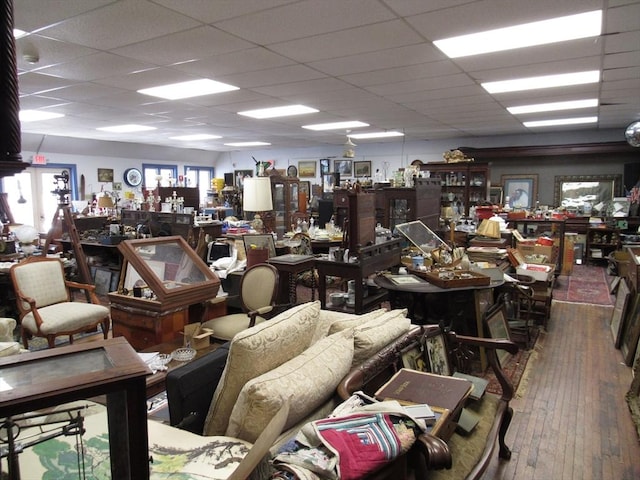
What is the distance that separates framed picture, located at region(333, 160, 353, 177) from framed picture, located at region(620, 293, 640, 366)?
8.65 m

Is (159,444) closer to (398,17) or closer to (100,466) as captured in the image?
(100,466)

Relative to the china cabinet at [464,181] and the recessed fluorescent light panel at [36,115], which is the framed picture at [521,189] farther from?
the recessed fluorescent light panel at [36,115]

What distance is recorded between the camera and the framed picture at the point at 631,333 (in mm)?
3842

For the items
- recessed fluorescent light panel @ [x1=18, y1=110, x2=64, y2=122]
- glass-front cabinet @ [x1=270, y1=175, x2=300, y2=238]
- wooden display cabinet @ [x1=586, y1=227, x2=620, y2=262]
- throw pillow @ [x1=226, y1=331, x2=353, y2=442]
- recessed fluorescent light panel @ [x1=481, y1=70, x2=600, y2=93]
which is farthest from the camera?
wooden display cabinet @ [x1=586, y1=227, x2=620, y2=262]

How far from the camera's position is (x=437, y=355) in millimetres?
2580

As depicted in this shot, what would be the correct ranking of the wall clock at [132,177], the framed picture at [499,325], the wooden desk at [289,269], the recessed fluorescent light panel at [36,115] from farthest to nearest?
the wall clock at [132,177], the recessed fluorescent light panel at [36,115], the wooden desk at [289,269], the framed picture at [499,325]

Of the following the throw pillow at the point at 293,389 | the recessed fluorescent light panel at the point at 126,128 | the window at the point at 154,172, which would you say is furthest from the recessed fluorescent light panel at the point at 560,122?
the window at the point at 154,172

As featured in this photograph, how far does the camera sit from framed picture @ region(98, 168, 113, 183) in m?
11.0

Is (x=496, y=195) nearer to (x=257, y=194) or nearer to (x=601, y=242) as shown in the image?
(x=601, y=242)

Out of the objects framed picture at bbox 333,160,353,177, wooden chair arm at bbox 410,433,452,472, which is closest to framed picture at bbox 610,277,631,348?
wooden chair arm at bbox 410,433,452,472

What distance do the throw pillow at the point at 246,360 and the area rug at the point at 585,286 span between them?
5.41 meters

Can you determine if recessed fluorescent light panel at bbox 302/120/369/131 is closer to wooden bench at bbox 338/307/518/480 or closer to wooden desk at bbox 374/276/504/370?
wooden desk at bbox 374/276/504/370

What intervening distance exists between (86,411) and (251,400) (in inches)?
22.0

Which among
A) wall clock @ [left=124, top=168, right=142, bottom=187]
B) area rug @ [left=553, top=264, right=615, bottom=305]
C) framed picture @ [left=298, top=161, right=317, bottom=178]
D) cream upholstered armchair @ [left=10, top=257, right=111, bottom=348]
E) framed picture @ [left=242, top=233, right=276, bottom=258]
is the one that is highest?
framed picture @ [left=298, top=161, right=317, bottom=178]
